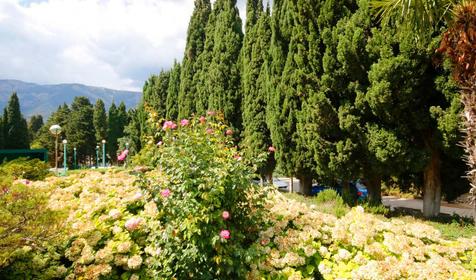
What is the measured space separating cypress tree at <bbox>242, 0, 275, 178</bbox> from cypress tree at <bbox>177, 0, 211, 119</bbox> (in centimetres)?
762

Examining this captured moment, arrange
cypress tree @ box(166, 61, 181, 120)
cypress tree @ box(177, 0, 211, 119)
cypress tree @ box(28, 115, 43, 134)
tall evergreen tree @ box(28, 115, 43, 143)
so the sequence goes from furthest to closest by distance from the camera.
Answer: cypress tree @ box(28, 115, 43, 134) → tall evergreen tree @ box(28, 115, 43, 143) → cypress tree @ box(166, 61, 181, 120) → cypress tree @ box(177, 0, 211, 119)

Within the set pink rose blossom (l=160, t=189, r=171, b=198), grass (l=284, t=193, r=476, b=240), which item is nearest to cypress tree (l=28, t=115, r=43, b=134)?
grass (l=284, t=193, r=476, b=240)

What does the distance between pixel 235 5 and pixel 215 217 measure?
717 inches

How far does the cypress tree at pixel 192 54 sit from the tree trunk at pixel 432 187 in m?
16.5

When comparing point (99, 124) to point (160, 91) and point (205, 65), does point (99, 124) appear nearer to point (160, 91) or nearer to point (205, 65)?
point (160, 91)

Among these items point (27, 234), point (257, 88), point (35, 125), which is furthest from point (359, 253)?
point (35, 125)

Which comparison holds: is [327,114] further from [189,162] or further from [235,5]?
[235,5]

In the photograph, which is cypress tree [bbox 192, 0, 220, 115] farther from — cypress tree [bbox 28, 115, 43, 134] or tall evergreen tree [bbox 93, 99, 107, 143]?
cypress tree [bbox 28, 115, 43, 134]

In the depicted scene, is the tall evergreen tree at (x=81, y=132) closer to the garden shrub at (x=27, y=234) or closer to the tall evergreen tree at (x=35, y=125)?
the tall evergreen tree at (x=35, y=125)

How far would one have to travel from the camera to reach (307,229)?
3.87 metres

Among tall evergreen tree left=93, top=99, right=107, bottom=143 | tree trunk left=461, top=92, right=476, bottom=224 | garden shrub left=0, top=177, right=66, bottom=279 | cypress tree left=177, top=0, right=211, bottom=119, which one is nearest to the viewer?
garden shrub left=0, top=177, right=66, bottom=279

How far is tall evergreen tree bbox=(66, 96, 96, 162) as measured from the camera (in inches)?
1844

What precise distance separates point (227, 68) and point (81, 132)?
116ft

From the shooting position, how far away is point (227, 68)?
60.7 feet
